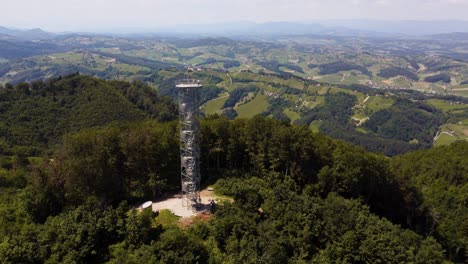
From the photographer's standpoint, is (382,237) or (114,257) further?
(382,237)

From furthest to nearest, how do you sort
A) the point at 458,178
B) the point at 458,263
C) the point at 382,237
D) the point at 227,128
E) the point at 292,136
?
the point at 458,178 → the point at 227,128 → the point at 292,136 → the point at 458,263 → the point at 382,237

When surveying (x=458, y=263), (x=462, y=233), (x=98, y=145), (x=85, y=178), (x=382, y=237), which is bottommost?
(x=458, y=263)

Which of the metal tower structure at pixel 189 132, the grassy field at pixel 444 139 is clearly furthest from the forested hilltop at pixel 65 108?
the grassy field at pixel 444 139

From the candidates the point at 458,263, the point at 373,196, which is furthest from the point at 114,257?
the point at 458,263

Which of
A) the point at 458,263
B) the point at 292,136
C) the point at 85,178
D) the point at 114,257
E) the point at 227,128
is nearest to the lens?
the point at 114,257

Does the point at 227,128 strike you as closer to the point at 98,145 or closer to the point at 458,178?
the point at 98,145

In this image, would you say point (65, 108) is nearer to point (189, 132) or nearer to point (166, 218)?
point (189, 132)

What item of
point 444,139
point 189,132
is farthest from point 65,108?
point 444,139

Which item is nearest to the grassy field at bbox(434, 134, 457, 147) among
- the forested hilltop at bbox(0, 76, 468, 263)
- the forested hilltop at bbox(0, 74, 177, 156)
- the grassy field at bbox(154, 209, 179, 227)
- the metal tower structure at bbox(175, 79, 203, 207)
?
the forested hilltop at bbox(0, 76, 468, 263)
